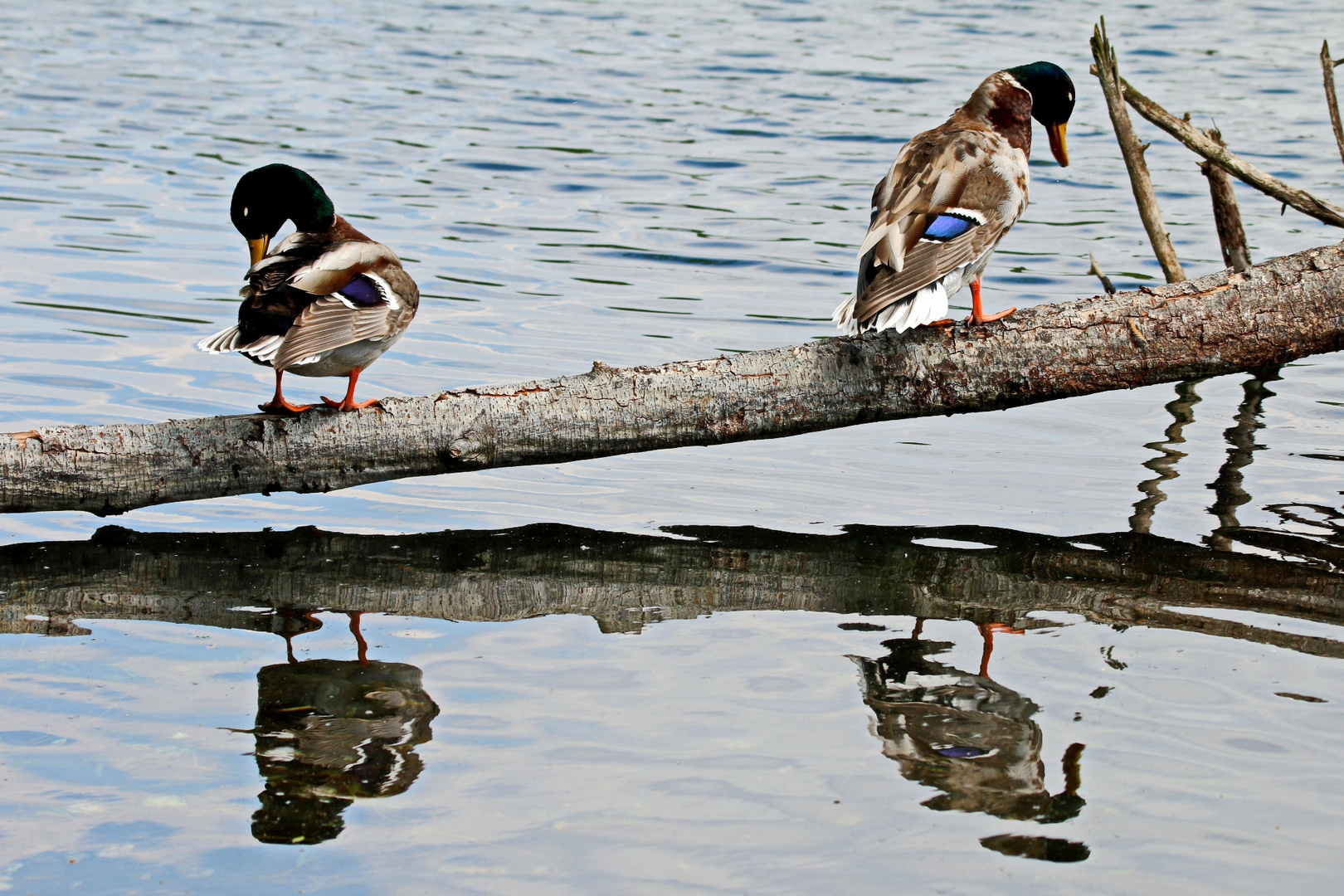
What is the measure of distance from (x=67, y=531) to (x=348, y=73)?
13.7m

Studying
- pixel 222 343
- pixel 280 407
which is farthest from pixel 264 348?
pixel 280 407

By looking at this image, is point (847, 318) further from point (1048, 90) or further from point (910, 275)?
point (1048, 90)

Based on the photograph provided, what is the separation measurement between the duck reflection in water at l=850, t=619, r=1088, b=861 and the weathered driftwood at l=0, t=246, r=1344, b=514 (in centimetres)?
137

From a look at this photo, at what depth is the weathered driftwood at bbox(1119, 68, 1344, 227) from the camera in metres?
7.61

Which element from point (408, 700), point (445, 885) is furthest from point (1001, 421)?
point (445, 885)

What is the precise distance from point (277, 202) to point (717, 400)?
197 centimetres

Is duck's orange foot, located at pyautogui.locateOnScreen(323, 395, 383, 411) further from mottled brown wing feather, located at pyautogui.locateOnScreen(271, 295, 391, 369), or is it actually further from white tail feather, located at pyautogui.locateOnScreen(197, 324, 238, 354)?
white tail feather, located at pyautogui.locateOnScreen(197, 324, 238, 354)

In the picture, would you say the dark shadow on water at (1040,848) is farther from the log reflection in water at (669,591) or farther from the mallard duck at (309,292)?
the mallard duck at (309,292)

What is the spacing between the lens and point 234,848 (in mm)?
3809

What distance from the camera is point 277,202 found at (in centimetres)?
633

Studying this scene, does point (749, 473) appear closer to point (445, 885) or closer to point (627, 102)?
point (445, 885)

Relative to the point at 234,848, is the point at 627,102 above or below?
above

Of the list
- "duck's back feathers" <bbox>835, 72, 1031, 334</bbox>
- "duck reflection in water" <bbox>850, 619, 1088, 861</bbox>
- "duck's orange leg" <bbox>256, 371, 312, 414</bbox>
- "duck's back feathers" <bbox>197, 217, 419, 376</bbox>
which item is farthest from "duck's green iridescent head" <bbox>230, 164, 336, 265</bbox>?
"duck reflection in water" <bbox>850, 619, 1088, 861</bbox>

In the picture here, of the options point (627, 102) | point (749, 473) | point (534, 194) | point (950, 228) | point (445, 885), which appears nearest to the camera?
point (445, 885)
